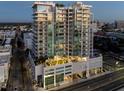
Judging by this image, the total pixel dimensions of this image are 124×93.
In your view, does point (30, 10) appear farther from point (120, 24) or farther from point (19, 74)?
point (120, 24)

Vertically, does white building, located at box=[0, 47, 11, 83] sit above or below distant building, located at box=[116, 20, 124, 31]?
below

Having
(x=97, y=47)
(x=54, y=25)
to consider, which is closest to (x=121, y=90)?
(x=97, y=47)

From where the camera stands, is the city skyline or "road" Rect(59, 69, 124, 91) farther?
"road" Rect(59, 69, 124, 91)

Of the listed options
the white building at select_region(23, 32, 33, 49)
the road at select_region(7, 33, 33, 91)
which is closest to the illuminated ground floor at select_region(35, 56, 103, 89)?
the road at select_region(7, 33, 33, 91)

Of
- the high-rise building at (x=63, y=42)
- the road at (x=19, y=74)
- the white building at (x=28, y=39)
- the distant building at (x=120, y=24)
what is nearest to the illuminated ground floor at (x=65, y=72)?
the high-rise building at (x=63, y=42)

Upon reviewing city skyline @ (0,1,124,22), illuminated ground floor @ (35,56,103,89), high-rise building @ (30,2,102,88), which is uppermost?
city skyline @ (0,1,124,22)


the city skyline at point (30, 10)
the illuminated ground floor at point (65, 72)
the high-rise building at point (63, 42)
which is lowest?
the illuminated ground floor at point (65, 72)

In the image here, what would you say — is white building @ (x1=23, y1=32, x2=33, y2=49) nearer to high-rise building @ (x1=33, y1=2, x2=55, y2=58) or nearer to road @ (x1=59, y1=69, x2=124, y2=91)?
high-rise building @ (x1=33, y1=2, x2=55, y2=58)

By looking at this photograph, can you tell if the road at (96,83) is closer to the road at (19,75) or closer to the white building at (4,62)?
the road at (19,75)
